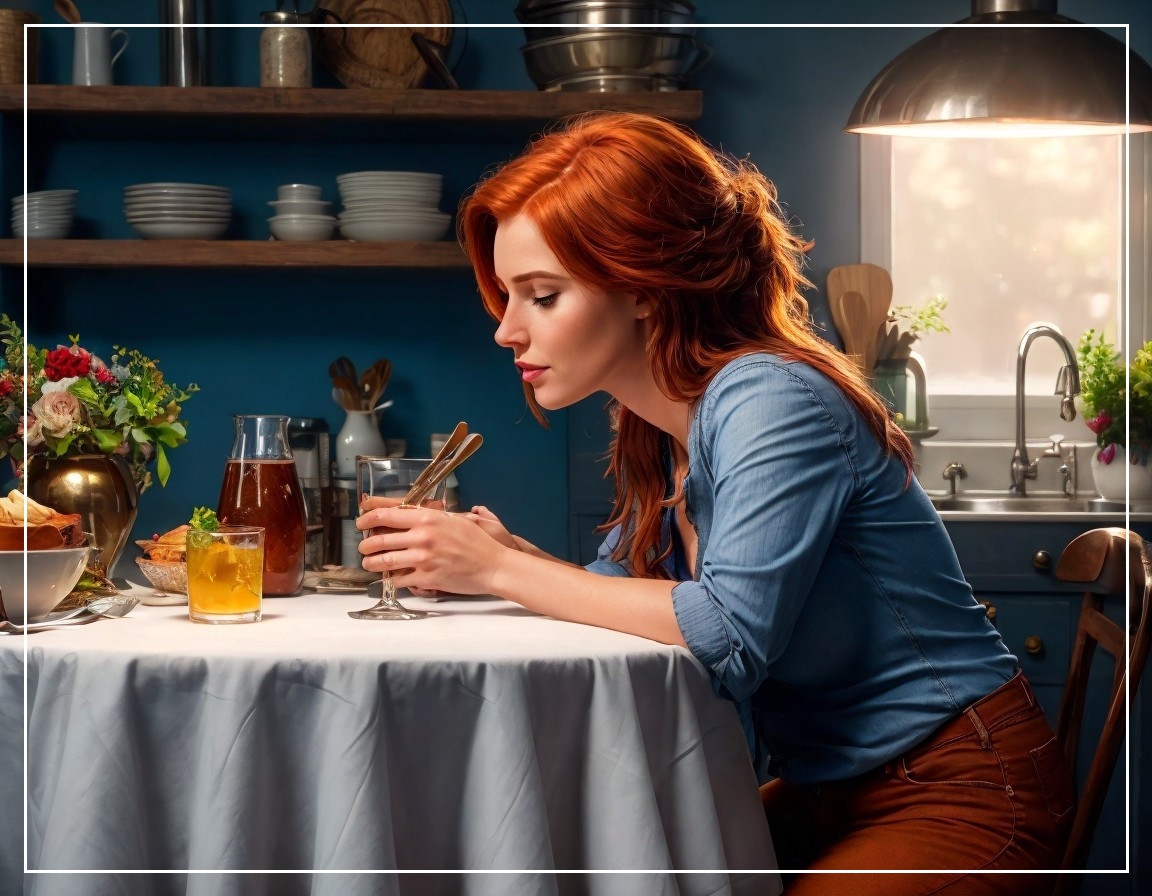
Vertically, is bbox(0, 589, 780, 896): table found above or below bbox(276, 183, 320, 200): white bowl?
below

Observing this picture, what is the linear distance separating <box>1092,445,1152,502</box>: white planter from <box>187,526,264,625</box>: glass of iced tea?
6.65 feet

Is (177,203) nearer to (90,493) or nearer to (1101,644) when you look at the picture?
(90,493)

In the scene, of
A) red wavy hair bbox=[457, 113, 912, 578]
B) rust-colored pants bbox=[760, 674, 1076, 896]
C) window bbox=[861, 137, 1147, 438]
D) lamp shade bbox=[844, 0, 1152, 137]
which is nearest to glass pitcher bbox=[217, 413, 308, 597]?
red wavy hair bbox=[457, 113, 912, 578]

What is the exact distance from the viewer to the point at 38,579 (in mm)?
1147

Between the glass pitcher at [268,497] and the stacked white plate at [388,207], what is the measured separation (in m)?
1.41

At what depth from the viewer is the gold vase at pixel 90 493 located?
1.47m

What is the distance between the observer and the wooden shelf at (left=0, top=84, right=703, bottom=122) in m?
2.63

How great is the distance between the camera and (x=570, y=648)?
3.51 ft

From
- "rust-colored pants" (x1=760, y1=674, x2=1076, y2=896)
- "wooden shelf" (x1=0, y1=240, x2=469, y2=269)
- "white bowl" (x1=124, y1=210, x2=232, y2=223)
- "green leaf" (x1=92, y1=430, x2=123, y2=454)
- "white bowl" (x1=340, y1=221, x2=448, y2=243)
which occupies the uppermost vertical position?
"white bowl" (x1=124, y1=210, x2=232, y2=223)

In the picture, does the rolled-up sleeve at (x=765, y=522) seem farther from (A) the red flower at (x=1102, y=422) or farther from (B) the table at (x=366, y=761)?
(A) the red flower at (x=1102, y=422)

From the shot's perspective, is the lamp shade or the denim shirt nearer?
the denim shirt

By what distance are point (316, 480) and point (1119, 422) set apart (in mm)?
1780

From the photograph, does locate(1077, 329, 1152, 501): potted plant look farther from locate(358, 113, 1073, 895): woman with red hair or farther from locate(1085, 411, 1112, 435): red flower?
locate(358, 113, 1073, 895): woman with red hair

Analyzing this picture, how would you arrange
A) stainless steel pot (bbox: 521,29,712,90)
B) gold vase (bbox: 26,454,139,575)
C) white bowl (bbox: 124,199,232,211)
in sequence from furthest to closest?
white bowl (bbox: 124,199,232,211) < stainless steel pot (bbox: 521,29,712,90) < gold vase (bbox: 26,454,139,575)
